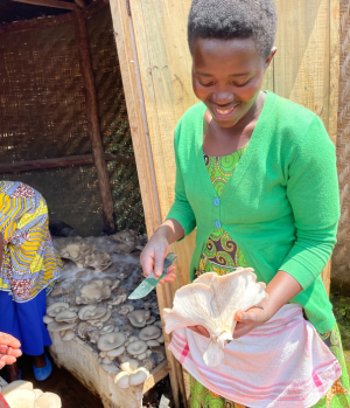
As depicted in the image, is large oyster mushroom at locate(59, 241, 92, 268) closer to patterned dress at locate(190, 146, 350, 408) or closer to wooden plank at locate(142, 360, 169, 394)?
wooden plank at locate(142, 360, 169, 394)

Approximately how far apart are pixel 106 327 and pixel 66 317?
35 centimetres

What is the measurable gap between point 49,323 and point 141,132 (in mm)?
2013

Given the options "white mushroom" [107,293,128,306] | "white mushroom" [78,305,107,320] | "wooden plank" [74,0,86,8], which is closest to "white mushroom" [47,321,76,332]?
"white mushroom" [78,305,107,320]

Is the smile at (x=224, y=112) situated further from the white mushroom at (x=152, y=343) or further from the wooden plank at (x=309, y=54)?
the white mushroom at (x=152, y=343)

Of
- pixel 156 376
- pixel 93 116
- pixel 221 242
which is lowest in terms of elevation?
pixel 156 376

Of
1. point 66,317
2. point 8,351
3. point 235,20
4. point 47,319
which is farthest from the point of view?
point 47,319

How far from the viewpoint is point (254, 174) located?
1132 mm

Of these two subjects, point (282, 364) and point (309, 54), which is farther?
point (309, 54)

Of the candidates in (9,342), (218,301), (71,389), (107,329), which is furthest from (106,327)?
(218,301)

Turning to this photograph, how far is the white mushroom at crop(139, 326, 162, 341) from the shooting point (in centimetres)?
247

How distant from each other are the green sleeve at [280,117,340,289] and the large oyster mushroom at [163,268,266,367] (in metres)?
0.20

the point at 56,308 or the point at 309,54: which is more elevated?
the point at 309,54

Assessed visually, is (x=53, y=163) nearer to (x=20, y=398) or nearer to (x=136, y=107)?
(x=136, y=107)

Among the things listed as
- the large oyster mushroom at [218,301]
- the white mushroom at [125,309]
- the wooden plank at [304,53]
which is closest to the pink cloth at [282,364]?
the large oyster mushroom at [218,301]
